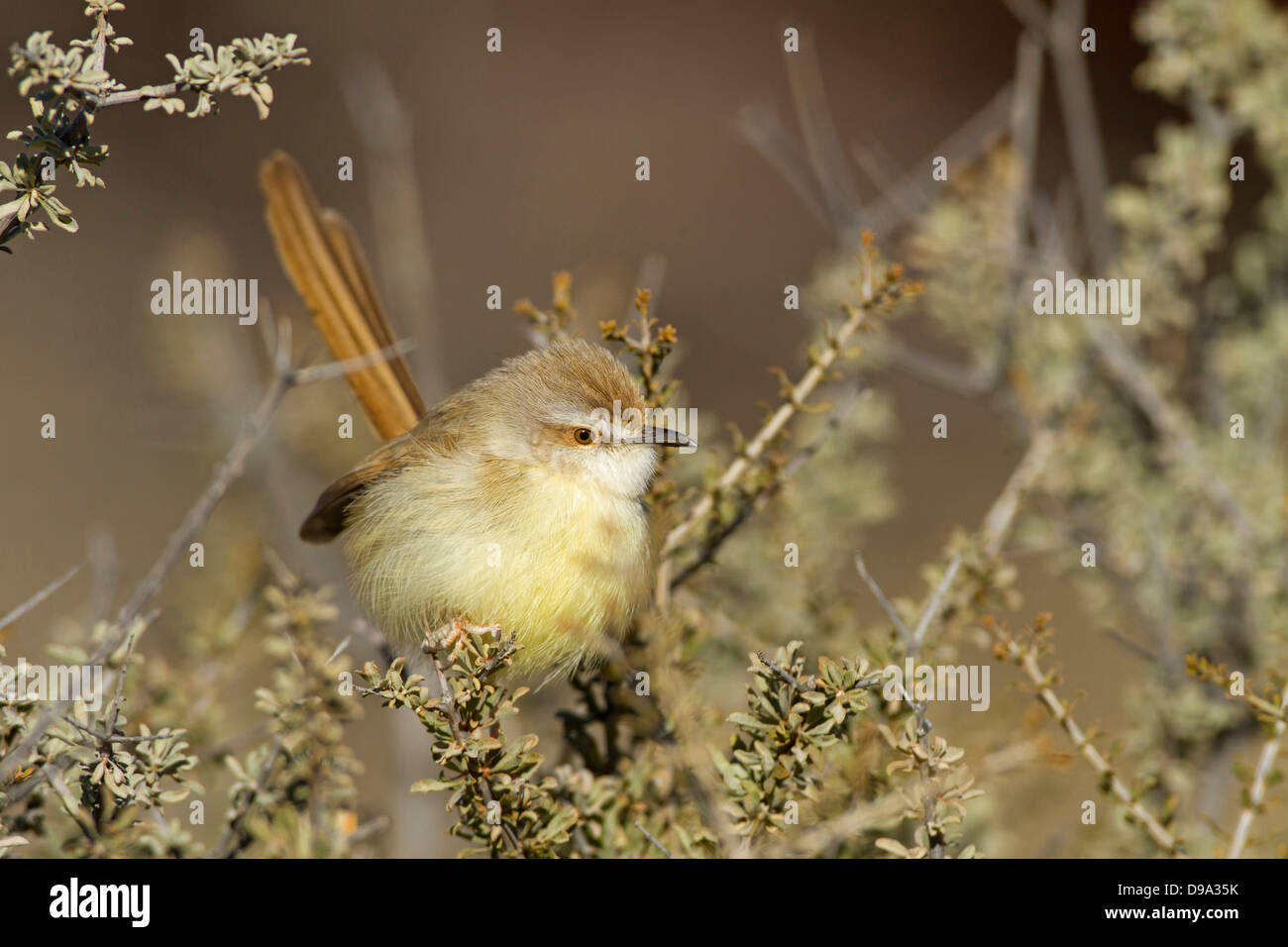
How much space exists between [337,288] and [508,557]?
1256 mm

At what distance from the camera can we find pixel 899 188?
3.66 m

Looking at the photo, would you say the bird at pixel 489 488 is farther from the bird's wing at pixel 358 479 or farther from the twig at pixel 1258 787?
the twig at pixel 1258 787

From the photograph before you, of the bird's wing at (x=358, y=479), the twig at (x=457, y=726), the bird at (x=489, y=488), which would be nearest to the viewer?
the twig at (x=457, y=726)

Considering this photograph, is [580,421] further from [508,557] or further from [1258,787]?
[1258,787]

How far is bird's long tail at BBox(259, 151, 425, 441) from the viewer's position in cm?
331

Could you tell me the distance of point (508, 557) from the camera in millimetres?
2602

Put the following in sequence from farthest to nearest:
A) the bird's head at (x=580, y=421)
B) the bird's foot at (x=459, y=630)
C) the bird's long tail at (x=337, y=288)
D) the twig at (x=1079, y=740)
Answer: the bird's long tail at (x=337, y=288) → the bird's head at (x=580, y=421) → the bird's foot at (x=459, y=630) → the twig at (x=1079, y=740)

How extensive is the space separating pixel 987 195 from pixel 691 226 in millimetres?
4304

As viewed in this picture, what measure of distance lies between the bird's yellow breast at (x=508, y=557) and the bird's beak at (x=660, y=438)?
16cm

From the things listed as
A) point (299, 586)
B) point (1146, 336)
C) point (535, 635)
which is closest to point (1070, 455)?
point (1146, 336)

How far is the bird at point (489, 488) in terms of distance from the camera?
8.39 ft

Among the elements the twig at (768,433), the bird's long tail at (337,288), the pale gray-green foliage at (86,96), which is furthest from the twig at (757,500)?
the pale gray-green foliage at (86,96)

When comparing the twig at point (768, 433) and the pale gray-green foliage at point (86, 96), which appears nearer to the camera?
the pale gray-green foliage at point (86, 96)

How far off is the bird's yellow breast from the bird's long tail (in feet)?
1.43
